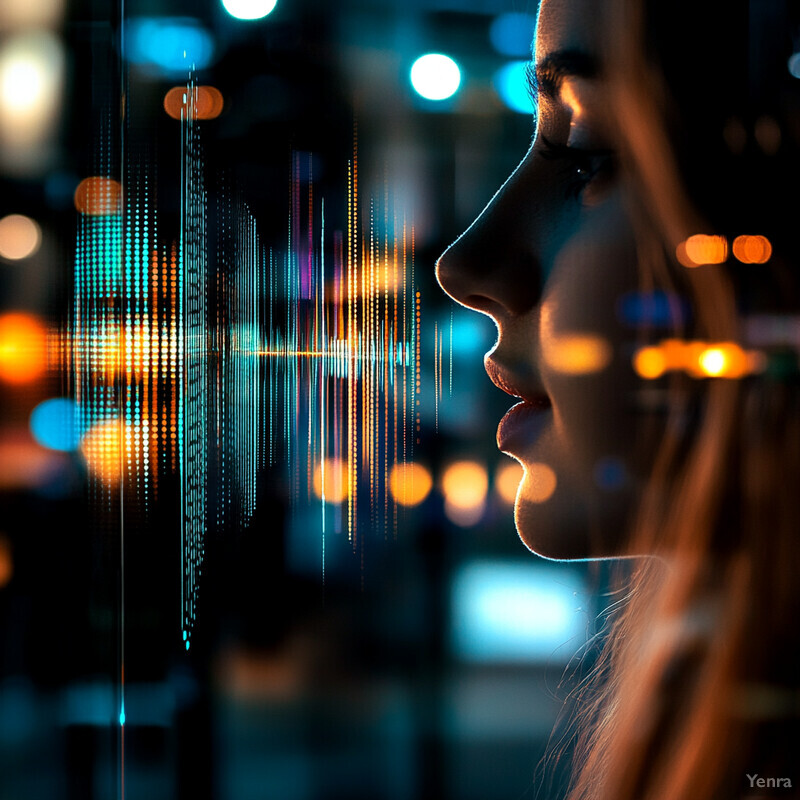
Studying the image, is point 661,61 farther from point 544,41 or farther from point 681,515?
point 681,515

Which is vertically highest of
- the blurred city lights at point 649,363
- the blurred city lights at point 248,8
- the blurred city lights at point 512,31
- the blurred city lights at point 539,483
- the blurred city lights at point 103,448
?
the blurred city lights at point 248,8

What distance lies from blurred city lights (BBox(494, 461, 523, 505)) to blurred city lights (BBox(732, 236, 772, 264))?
45 cm

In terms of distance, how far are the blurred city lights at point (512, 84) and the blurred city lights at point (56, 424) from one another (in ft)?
1.91

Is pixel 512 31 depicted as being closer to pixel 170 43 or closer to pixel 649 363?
pixel 170 43

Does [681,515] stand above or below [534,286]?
below

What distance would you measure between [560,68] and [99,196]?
0.55 metres

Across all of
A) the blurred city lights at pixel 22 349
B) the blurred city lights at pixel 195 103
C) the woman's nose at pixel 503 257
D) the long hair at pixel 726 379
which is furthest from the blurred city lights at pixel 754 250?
the blurred city lights at pixel 22 349

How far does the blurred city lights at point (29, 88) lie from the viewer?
2.54 ft

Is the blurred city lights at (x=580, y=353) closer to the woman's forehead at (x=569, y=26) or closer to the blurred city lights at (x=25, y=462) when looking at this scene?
the woman's forehead at (x=569, y=26)

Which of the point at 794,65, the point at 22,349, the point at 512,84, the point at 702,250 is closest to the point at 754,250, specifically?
the point at 702,250

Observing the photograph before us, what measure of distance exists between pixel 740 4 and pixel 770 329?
7.8 inches

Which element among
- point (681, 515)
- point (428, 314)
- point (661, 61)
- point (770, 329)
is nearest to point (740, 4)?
point (661, 61)

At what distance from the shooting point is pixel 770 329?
0.44 meters

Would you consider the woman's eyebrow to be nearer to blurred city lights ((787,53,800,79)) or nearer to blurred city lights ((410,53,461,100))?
blurred city lights ((787,53,800,79))
